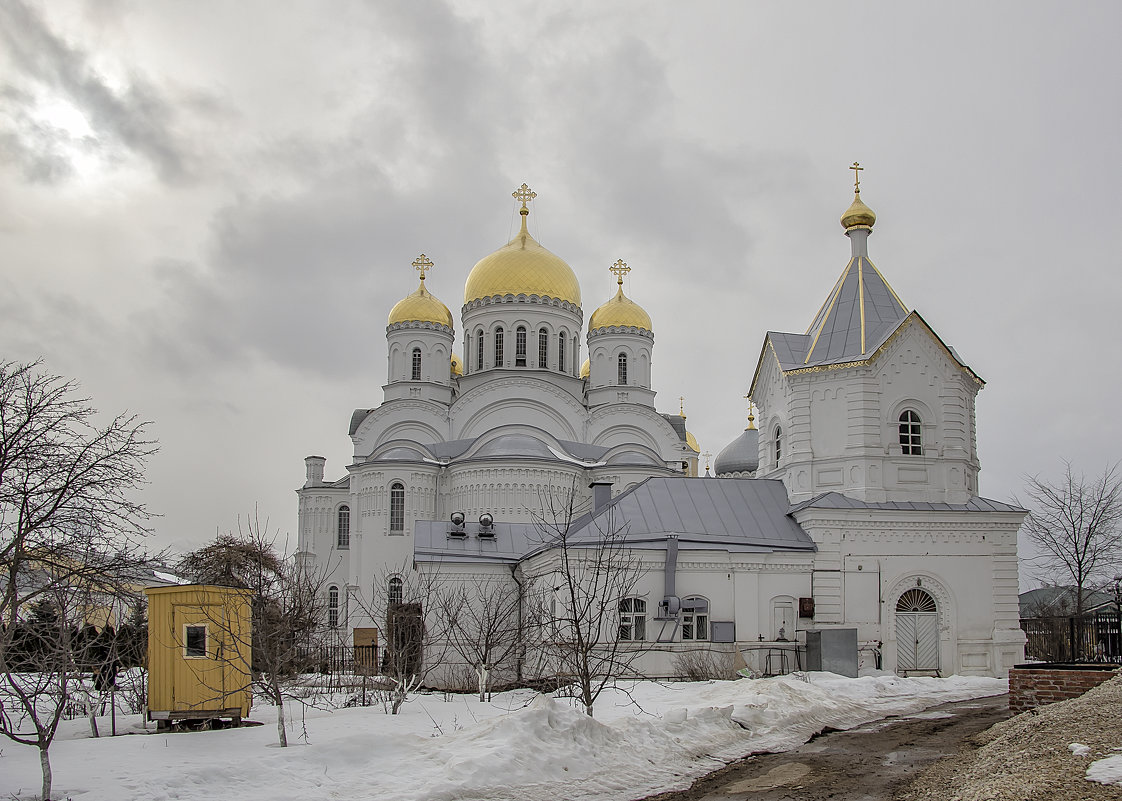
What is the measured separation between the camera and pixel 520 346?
4225 centimetres

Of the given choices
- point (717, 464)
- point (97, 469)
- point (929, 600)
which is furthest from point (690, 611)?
point (717, 464)

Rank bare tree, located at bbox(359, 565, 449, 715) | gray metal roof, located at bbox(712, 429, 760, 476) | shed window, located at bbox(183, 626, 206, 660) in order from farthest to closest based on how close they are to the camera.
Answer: gray metal roof, located at bbox(712, 429, 760, 476)
bare tree, located at bbox(359, 565, 449, 715)
shed window, located at bbox(183, 626, 206, 660)

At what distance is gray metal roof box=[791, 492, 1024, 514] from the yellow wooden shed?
593 inches

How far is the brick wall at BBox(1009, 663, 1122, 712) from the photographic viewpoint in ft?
42.8

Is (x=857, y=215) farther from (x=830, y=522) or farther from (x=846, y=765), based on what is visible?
(x=846, y=765)

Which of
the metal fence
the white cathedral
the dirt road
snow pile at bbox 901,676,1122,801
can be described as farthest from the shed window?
the metal fence

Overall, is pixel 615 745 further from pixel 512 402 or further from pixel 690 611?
pixel 512 402

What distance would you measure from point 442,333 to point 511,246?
15.7 ft

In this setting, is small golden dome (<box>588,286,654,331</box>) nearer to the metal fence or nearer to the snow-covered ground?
the metal fence

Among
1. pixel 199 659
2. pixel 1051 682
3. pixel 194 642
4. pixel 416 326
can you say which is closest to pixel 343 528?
pixel 416 326

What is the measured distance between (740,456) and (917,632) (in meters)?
25.0

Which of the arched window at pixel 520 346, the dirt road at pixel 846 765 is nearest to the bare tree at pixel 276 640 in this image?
the dirt road at pixel 846 765

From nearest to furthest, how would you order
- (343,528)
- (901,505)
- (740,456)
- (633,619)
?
(633,619)
(901,505)
(343,528)
(740,456)

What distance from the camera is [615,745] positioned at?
11.8 meters
